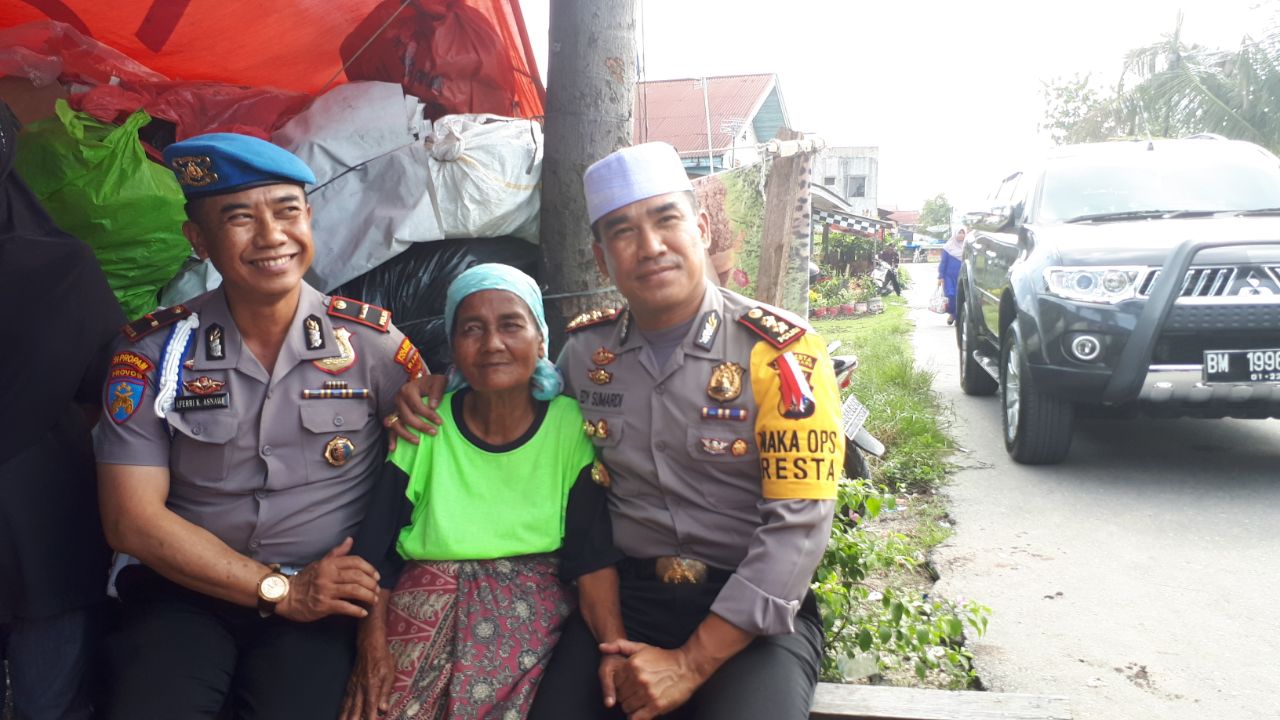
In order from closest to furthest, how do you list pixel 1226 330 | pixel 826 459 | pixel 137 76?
pixel 826 459, pixel 137 76, pixel 1226 330

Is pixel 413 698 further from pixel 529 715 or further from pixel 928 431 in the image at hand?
pixel 928 431

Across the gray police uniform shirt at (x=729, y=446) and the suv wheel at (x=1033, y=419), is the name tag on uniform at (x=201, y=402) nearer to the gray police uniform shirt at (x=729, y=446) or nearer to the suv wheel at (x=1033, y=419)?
the gray police uniform shirt at (x=729, y=446)

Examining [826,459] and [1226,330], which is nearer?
[826,459]

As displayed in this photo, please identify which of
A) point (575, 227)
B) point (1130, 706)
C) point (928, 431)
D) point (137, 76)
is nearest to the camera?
point (1130, 706)

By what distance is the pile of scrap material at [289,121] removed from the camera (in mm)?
3363

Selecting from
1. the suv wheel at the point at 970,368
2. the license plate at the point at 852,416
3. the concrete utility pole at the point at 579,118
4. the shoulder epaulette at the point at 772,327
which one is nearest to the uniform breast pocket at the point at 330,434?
the shoulder epaulette at the point at 772,327

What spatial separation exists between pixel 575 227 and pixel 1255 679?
107 inches

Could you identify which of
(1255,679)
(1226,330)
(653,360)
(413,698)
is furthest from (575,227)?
(1226,330)

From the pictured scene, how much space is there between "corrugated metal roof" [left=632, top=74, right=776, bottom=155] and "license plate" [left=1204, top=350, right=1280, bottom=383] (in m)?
18.9

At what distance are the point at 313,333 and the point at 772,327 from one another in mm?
1185

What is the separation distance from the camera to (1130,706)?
115 inches

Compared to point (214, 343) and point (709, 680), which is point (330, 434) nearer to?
point (214, 343)

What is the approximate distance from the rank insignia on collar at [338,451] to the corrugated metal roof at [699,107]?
2127 centimetres

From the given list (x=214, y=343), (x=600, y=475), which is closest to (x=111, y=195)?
(x=214, y=343)
